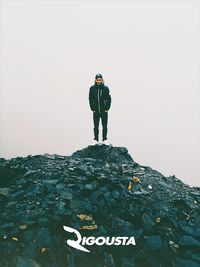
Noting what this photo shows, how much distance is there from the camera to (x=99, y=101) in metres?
21.4

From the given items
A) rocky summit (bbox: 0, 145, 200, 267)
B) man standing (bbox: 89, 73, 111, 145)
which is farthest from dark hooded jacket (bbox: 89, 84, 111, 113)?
rocky summit (bbox: 0, 145, 200, 267)

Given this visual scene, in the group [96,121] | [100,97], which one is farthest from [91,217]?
[100,97]

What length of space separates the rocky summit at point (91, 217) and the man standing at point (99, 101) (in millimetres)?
3372

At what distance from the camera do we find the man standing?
21.3 meters

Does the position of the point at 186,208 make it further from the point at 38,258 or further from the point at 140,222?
the point at 38,258

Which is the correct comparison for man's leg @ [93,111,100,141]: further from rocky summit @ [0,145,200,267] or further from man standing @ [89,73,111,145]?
rocky summit @ [0,145,200,267]

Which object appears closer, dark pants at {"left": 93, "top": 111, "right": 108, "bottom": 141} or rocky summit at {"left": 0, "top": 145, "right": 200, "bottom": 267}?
rocky summit at {"left": 0, "top": 145, "right": 200, "bottom": 267}

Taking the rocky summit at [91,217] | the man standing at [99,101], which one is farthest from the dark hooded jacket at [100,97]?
the rocky summit at [91,217]

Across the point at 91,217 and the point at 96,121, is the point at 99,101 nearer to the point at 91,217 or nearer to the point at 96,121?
the point at 96,121

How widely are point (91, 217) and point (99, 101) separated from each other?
866 cm

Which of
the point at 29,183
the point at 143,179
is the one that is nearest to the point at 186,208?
the point at 143,179

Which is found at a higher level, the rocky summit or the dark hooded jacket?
the dark hooded jacket

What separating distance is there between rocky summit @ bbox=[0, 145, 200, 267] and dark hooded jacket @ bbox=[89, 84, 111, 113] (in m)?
3.95

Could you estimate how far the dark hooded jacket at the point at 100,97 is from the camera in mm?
21328
